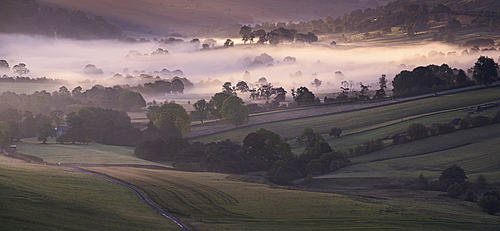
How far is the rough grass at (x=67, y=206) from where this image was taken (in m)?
19.6

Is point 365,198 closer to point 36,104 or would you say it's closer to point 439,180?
point 439,180

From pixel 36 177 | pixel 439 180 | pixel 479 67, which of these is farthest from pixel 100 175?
pixel 479 67

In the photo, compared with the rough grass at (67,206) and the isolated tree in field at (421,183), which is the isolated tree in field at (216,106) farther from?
the rough grass at (67,206)

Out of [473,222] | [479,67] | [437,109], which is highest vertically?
[479,67]

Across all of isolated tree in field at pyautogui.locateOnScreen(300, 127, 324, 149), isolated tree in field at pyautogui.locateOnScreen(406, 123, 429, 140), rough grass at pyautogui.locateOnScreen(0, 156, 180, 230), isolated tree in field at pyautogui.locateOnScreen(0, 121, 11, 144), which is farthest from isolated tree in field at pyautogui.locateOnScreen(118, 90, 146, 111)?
rough grass at pyautogui.locateOnScreen(0, 156, 180, 230)

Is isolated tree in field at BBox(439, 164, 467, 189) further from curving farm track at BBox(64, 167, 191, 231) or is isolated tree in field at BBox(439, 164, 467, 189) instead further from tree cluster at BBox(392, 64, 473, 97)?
tree cluster at BBox(392, 64, 473, 97)

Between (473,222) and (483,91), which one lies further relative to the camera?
(483,91)

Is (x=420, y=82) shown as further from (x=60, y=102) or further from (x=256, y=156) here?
(x=60, y=102)

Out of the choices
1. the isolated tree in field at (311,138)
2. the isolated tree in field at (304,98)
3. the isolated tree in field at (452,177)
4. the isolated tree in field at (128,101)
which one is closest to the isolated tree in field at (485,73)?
the isolated tree in field at (304,98)

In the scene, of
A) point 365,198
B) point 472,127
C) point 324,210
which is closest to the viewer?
point 324,210

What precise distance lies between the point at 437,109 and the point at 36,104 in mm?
150333

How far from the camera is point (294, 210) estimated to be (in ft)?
109

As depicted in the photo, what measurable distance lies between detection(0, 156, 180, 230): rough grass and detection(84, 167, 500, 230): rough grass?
3920 mm

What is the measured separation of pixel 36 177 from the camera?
3189cm
